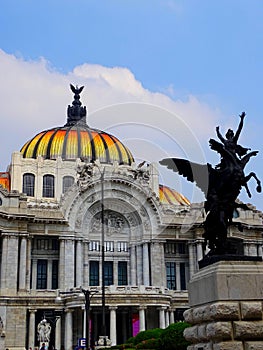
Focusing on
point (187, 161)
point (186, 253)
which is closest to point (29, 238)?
point (186, 253)

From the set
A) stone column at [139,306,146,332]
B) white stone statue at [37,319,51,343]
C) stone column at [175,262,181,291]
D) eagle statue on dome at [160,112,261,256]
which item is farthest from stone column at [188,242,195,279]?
eagle statue on dome at [160,112,261,256]

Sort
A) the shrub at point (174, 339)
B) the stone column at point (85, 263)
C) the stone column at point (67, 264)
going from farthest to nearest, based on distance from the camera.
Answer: the stone column at point (85, 263) < the stone column at point (67, 264) < the shrub at point (174, 339)

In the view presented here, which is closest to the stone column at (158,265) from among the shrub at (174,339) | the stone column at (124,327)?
the stone column at (124,327)

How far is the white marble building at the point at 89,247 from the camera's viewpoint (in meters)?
54.4

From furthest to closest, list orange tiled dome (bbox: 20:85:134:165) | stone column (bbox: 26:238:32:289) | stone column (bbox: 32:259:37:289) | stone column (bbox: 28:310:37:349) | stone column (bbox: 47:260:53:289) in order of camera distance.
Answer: orange tiled dome (bbox: 20:85:134:165) < stone column (bbox: 47:260:53:289) < stone column (bbox: 32:259:37:289) < stone column (bbox: 26:238:32:289) < stone column (bbox: 28:310:37:349)

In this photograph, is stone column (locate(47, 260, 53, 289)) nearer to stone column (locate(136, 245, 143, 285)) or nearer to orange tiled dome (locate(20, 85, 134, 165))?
stone column (locate(136, 245, 143, 285))

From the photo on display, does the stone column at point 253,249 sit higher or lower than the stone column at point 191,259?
higher

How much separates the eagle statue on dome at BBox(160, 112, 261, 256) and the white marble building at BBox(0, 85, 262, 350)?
3772 centimetres

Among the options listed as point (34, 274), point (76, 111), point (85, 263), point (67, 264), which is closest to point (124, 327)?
point (85, 263)

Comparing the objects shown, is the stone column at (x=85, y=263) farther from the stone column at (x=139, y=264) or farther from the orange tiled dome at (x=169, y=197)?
the orange tiled dome at (x=169, y=197)

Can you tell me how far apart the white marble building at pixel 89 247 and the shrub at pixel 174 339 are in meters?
25.3

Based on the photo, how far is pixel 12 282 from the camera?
182ft

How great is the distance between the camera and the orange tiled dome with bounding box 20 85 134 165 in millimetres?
71188

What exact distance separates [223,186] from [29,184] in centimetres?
5620
